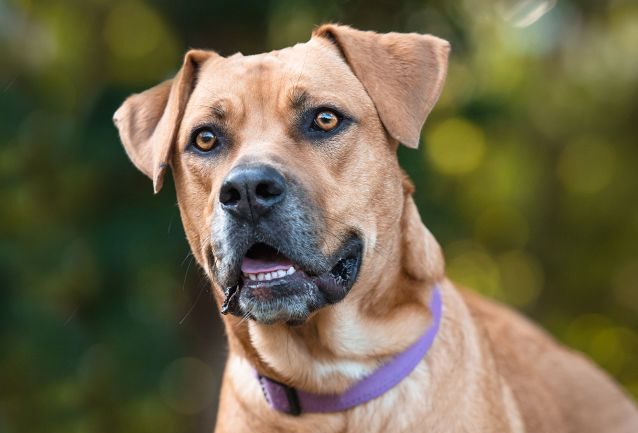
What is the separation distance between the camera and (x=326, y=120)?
A: 3621 mm

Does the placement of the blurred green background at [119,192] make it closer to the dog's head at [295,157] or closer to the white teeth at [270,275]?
the dog's head at [295,157]

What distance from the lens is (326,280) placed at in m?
3.44

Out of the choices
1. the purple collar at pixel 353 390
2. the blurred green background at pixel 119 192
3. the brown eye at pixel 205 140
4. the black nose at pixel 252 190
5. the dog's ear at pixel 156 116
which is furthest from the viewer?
the blurred green background at pixel 119 192

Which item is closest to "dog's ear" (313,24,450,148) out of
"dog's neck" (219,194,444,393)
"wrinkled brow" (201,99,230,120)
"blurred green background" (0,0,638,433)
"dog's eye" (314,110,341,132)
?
"dog's eye" (314,110,341,132)

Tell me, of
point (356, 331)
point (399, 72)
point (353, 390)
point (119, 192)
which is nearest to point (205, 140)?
point (399, 72)

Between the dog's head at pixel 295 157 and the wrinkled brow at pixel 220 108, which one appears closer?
the dog's head at pixel 295 157

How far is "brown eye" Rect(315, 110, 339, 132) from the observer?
3.62 meters

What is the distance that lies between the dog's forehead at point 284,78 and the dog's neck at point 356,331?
0.60 meters

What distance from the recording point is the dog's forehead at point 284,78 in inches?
144

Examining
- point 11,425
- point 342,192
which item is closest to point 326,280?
point 342,192

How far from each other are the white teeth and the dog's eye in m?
0.56

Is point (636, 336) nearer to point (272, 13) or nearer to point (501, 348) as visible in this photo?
point (272, 13)

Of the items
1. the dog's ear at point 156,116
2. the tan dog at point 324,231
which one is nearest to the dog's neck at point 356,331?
the tan dog at point 324,231

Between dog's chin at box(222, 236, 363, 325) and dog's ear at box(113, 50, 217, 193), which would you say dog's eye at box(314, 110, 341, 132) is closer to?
dog's chin at box(222, 236, 363, 325)
